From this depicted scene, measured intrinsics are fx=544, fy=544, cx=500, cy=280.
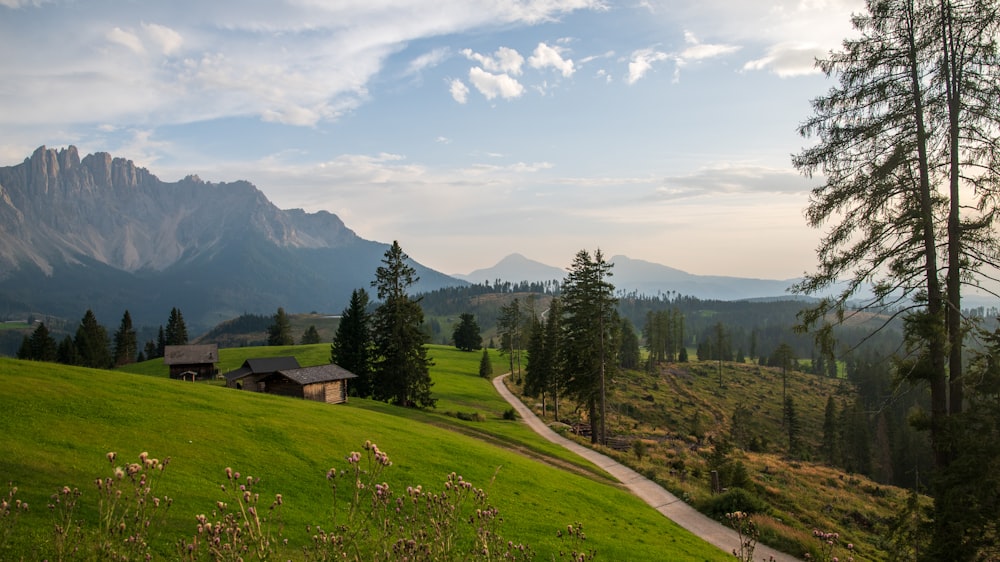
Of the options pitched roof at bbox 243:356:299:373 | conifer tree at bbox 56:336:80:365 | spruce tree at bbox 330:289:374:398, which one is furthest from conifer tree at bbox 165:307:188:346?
pitched roof at bbox 243:356:299:373

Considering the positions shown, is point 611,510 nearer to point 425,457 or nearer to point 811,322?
point 425,457

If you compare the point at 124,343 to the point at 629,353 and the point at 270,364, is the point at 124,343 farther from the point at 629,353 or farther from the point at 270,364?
the point at 629,353

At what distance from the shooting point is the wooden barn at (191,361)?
65188mm

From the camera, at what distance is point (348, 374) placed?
51.3 metres

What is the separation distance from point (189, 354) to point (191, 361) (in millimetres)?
1028

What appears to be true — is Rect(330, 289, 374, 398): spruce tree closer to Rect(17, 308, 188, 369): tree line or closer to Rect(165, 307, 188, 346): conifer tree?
Rect(17, 308, 188, 369): tree line

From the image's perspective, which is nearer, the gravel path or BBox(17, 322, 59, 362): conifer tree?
Result: the gravel path

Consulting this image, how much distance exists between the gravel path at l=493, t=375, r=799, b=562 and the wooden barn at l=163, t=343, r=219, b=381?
44616 mm

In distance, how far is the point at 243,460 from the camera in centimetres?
1927

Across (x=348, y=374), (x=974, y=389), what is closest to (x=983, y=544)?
(x=974, y=389)

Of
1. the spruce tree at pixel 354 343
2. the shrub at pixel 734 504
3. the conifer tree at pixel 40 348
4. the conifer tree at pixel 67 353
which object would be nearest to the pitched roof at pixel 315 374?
the spruce tree at pixel 354 343

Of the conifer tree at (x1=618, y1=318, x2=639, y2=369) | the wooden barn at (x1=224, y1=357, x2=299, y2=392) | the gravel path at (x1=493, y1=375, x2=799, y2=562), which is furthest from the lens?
the conifer tree at (x1=618, y1=318, x2=639, y2=369)

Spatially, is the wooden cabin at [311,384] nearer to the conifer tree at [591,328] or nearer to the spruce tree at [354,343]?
the spruce tree at [354,343]

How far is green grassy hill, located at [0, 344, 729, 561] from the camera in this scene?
14406 millimetres
